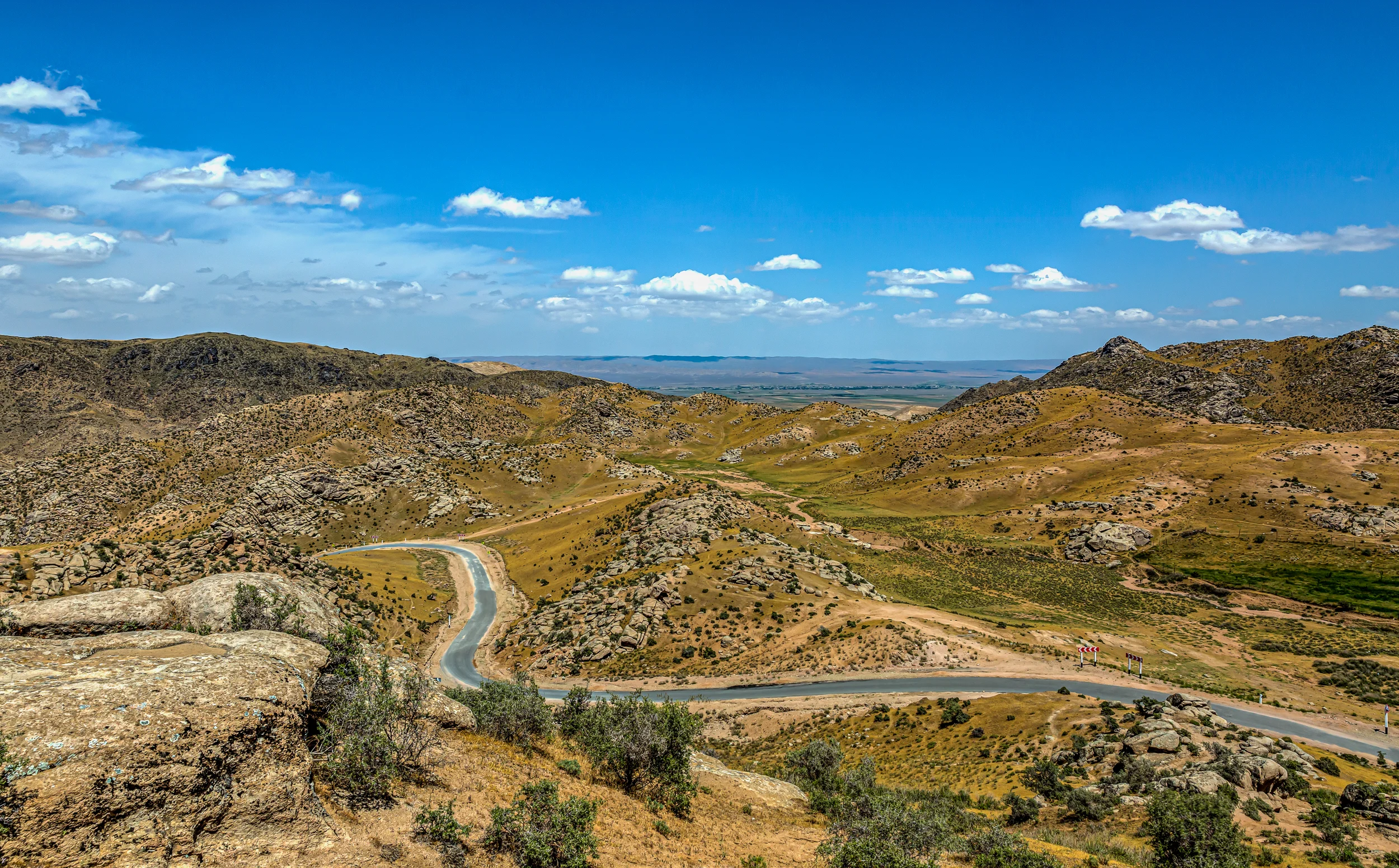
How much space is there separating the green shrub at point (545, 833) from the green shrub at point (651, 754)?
204 inches

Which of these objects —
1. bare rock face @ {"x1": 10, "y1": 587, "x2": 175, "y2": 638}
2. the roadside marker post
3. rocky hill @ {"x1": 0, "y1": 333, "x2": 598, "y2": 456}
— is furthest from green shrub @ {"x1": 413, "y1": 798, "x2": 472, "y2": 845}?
rocky hill @ {"x1": 0, "y1": 333, "x2": 598, "y2": 456}

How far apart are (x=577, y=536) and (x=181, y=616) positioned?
2619 inches

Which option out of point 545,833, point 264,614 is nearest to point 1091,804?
point 545,833

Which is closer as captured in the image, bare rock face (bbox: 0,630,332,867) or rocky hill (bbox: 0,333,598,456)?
bare rock face (bbox: 0,630,332,867)

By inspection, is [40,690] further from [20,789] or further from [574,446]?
[574,446]

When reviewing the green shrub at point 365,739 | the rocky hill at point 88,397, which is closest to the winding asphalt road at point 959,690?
the green shrub at point 365,739

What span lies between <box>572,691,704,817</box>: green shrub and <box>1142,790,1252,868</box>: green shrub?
14.0 m

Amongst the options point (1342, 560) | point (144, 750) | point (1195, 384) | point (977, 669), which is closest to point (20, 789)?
point (144, 750)

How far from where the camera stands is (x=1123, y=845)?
66.2 feet

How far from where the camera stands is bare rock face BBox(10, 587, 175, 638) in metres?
12.1

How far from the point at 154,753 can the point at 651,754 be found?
488 inches

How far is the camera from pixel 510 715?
1845cm

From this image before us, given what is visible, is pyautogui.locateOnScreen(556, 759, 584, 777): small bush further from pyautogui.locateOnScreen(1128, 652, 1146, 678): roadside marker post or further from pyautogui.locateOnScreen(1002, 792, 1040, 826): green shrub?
pyautogui.locateOnScreen(1128, 652, 1146, 678): roadside marker post

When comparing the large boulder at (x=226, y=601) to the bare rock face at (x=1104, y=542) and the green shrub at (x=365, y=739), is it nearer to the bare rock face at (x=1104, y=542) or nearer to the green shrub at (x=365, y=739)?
the green shrub at (x=365, y=739)
